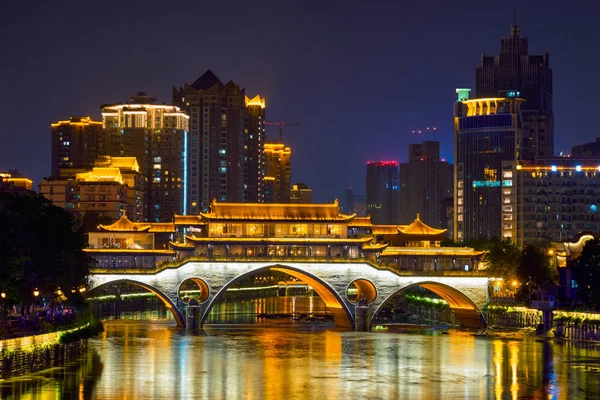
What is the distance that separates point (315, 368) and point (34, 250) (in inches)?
749

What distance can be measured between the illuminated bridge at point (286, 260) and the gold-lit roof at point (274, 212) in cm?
9

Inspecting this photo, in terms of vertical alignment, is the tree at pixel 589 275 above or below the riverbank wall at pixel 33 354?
above

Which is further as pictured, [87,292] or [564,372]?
[87,292]

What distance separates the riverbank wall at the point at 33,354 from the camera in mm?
59750

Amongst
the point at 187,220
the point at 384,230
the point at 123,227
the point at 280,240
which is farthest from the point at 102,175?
the point at 280,240

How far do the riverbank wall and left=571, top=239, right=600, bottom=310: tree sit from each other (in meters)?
41.3

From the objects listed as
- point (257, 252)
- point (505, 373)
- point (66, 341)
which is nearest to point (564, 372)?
point (505, 373)

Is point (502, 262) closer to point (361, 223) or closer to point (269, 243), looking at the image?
point (361, 223)

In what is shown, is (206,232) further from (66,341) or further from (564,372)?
(564,372)

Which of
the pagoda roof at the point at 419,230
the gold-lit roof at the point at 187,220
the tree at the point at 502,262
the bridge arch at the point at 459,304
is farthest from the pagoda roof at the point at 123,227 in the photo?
the tree at the point at 502,262

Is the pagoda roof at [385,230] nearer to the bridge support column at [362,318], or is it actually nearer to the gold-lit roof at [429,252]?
the gold-lit roof at [429,252]

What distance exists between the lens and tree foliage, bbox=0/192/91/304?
217 ft

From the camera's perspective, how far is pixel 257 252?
332ft

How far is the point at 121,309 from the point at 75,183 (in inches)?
1931
